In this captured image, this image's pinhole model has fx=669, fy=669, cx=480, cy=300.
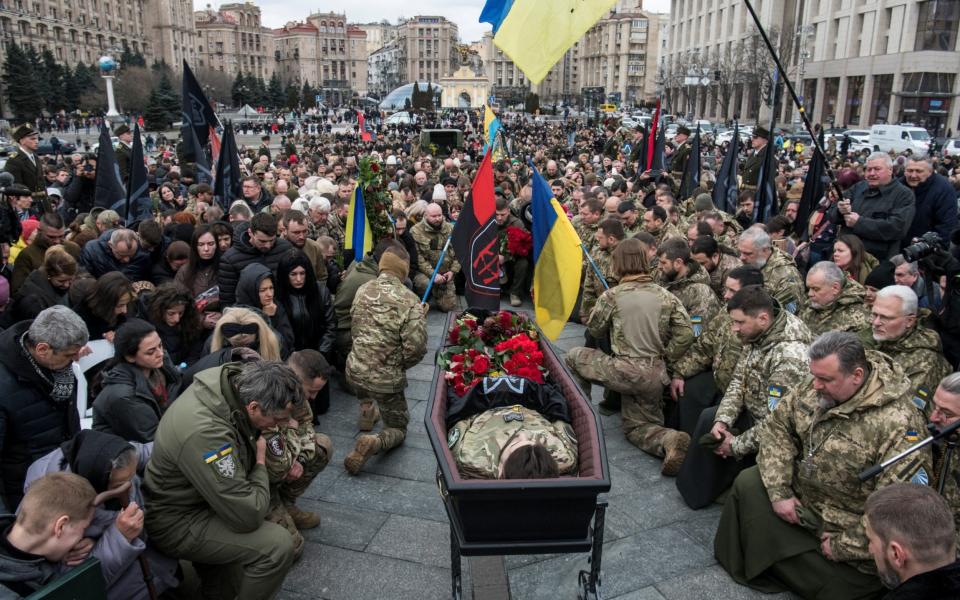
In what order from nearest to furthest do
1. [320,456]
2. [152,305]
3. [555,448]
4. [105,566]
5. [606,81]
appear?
1. [105,566]
2. [555,448]
3. [320,456]
4. [152,305]
5. [606,81]

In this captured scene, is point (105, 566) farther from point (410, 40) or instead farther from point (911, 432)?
point (410, 40)

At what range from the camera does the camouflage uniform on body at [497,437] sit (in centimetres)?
376

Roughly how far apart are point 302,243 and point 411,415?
7.57 ft

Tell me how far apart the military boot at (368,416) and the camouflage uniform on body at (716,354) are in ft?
9.15

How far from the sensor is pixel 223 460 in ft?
11.3

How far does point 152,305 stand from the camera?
5.18 m

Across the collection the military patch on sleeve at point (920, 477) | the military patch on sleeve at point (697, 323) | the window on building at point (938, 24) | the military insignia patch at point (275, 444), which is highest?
the window on building at point (938, 24)

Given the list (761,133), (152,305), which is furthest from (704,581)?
(761,133)

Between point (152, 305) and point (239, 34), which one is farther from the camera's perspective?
point (239, 34)

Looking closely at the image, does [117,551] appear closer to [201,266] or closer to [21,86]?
[201,266]

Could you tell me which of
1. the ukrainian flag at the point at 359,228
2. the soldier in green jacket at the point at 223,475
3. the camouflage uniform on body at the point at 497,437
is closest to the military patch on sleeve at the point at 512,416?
the camouflage uniform on body at the point at 497,437

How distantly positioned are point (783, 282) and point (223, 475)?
16.4 feet

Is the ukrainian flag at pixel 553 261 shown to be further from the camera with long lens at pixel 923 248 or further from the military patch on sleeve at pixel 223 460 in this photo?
the military patch on sleeve at pixel 223 460

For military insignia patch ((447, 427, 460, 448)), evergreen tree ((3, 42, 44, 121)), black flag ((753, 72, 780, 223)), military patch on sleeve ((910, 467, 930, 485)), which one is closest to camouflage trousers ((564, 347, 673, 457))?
military insignia patch ((447, 427, 460, 448))
